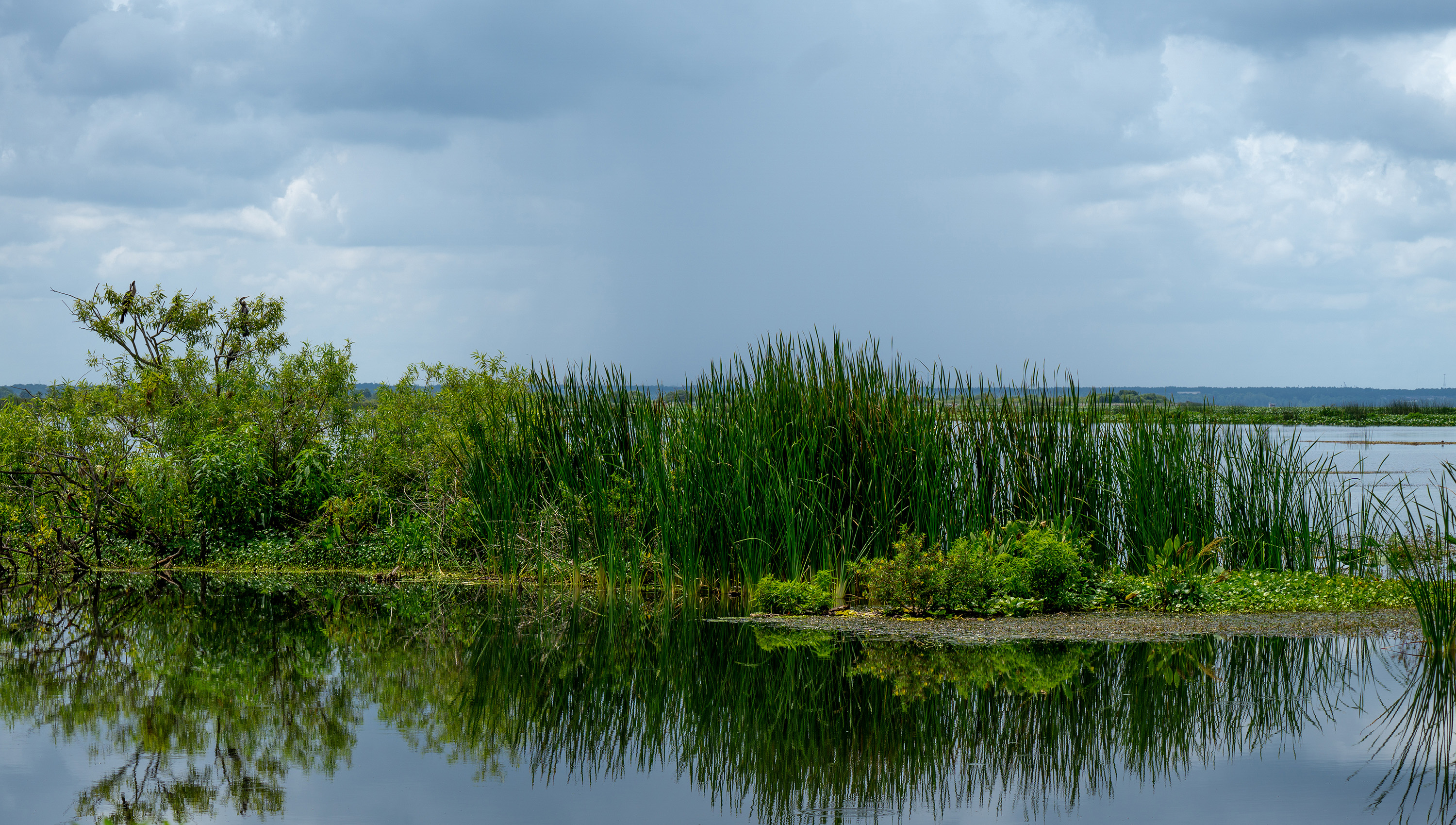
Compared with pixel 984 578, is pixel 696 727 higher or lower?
lower

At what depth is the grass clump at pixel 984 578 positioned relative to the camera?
9.65 metres

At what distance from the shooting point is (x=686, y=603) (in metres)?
10.8

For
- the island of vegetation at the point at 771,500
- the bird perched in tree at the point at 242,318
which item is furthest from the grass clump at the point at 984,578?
the bird perched in tree at the point at 242,318

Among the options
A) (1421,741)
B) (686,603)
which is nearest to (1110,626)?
(1421,741)

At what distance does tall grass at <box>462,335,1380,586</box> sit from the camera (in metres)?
10.6

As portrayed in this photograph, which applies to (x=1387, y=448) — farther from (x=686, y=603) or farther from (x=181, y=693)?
(x=181, y=693)

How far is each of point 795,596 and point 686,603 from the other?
124 cm

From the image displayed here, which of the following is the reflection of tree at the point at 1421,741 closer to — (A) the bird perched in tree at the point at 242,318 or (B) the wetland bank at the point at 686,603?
(B) the wetland bank at the point at 686,603

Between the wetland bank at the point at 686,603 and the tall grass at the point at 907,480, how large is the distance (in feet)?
0.12

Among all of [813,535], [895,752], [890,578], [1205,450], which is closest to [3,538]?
[813,535]

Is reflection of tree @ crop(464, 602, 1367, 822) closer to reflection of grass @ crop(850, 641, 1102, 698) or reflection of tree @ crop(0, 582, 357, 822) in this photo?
reflection of grass @ crop(850, 641, 1102, 698)

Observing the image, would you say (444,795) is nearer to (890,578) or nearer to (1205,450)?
(890,578)

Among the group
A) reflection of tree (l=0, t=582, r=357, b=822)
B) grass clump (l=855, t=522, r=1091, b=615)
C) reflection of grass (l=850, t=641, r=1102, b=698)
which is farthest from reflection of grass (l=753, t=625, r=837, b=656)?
reflection of tree (l=0, t=582, r=357, b=822)

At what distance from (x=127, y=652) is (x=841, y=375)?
6.60 metres
